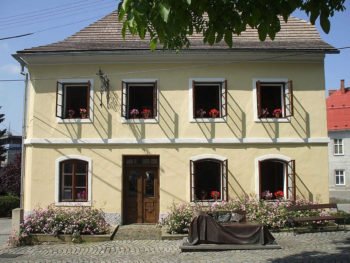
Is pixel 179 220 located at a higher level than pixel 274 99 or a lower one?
lower

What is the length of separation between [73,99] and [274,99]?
296 inches

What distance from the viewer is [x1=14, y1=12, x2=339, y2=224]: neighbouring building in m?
15.9

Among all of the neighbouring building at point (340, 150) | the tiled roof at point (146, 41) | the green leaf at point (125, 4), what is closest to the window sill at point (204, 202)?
the tiled roof at point (146, 41)

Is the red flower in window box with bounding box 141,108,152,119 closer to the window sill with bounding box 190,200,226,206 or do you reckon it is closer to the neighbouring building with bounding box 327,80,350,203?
the window sill with bounding box 190,200,226,206

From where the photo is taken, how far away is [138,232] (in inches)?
581

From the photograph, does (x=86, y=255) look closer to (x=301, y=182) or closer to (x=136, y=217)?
(x=136, y=217)

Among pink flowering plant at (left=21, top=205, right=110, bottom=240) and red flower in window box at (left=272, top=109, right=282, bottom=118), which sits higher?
red flower in window box at (left=272, top=109, right=282, bottom=118)

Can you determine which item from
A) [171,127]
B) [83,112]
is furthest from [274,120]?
[83,112]

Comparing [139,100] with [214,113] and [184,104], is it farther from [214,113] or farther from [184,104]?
[214,113]

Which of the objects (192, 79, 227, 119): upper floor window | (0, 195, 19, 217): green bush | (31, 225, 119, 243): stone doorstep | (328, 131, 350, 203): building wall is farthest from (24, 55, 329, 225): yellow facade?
(328, 131, 350, 203): building wall

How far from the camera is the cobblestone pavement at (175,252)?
34.4 feet

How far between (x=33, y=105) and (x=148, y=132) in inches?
173

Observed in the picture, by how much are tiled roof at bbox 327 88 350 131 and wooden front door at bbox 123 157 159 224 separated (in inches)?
1241

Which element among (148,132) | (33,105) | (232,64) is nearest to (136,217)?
(148,132)
